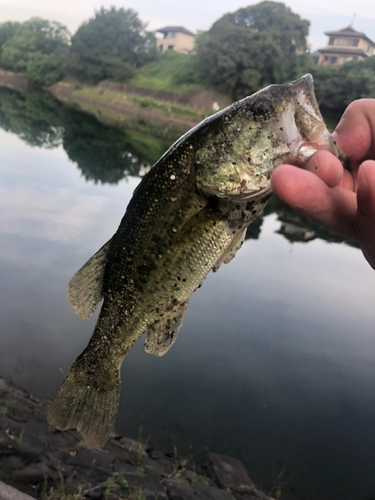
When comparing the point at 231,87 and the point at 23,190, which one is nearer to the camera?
the point at 23,190

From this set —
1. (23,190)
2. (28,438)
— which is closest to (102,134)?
(23,190)

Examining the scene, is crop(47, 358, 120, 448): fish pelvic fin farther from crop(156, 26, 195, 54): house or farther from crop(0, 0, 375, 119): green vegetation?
crop(156, 26, 195, 54): house

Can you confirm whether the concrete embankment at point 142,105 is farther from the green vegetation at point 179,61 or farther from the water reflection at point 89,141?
the water reflection at point 89,141

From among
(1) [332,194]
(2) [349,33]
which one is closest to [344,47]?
(2) [349,33]

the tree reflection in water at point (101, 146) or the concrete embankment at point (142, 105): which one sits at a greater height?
the concrete embankment at point (142, 105)

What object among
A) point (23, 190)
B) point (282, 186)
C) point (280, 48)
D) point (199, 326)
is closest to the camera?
point (282, 186)

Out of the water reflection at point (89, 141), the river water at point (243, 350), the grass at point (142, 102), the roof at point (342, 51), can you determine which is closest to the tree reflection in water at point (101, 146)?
the water reflection at point (89, 141)

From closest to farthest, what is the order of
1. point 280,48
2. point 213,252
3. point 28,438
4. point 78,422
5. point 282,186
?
point 282,186 → point 213,252 → point 78,422 → point 28,438 → point 280,48

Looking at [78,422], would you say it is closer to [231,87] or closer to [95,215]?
[95,215]
